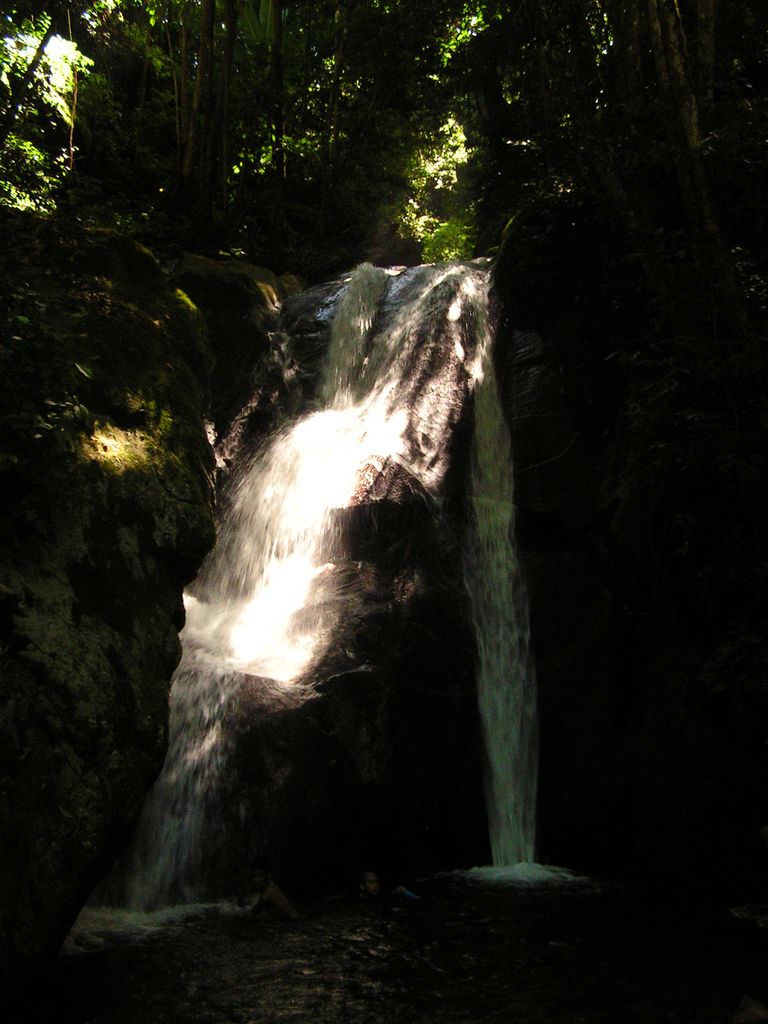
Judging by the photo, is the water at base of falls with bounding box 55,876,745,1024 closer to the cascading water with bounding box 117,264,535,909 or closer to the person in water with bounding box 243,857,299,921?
the person in water with bounding box 243,857,299,921

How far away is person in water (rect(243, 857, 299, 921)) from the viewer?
6.20 m

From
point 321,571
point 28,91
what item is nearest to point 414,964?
point 321,571

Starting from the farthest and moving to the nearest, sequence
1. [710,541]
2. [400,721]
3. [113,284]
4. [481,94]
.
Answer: [481,94]
[113,284]
[710,541]
[400,721]

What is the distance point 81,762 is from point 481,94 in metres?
20.1

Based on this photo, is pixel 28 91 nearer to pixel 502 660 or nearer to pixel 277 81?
pixel 277 81

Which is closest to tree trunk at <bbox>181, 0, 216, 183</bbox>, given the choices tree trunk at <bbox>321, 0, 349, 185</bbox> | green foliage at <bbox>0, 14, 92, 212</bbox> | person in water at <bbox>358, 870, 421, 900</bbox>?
green foliage at <bbox>0, 14, 92, 212</bbox>

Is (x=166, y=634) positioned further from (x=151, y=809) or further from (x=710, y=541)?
(x=710, y=541)

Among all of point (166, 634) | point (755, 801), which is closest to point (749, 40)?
point (755, 801)

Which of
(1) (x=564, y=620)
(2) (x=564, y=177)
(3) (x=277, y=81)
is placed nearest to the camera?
(1) (x=564, y=620)

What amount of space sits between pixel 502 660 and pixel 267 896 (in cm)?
389

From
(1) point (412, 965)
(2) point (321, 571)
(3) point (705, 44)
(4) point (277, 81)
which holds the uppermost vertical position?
(4) point (277, 81)

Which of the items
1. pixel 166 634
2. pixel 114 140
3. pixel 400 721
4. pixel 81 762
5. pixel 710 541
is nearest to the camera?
pixel 81 762

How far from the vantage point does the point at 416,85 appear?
20.7 meters

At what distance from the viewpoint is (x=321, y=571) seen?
885 centimetres
